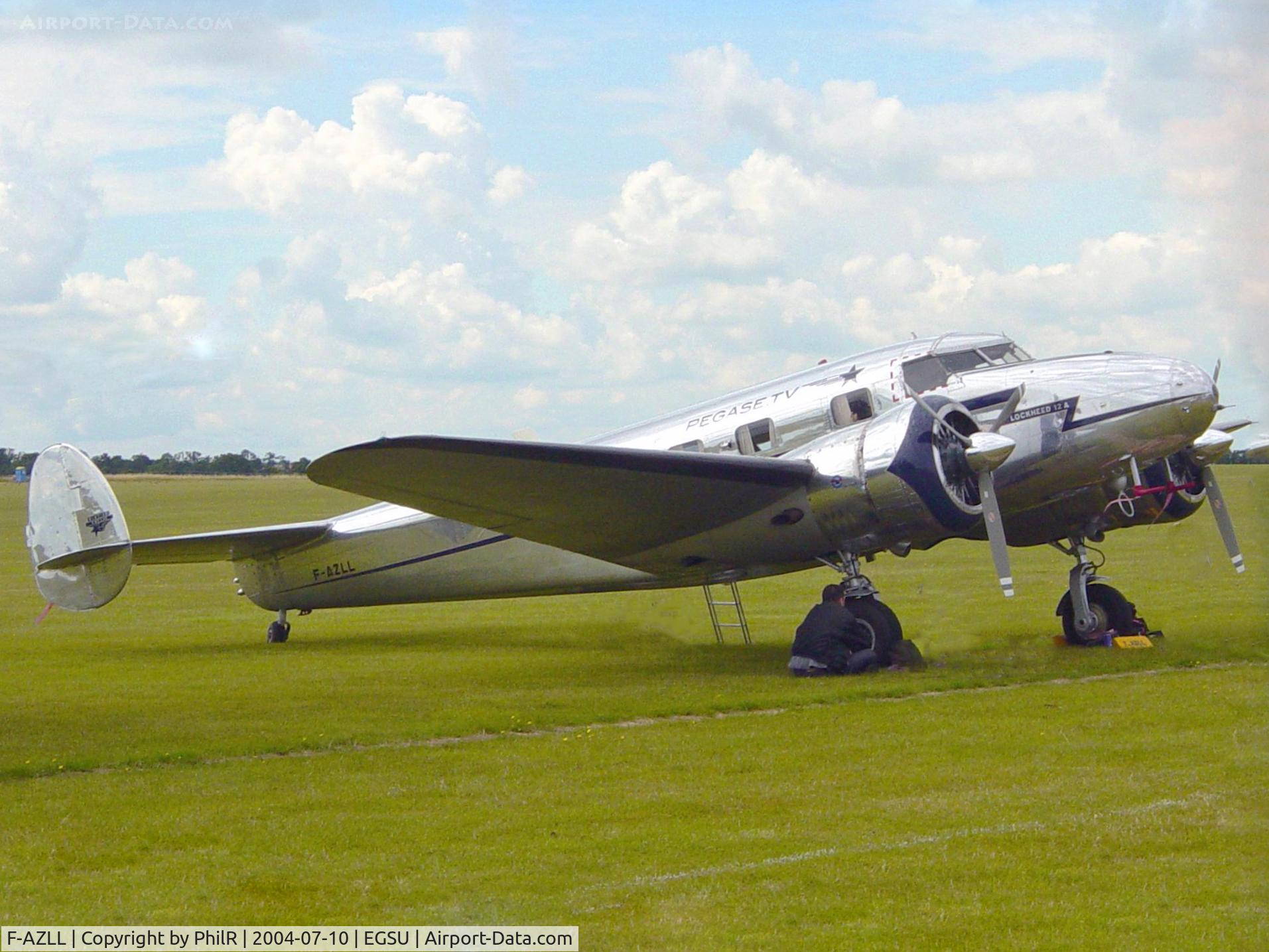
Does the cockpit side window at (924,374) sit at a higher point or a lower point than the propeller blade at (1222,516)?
higher

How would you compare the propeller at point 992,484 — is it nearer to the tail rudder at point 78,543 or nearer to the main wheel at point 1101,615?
the main wheel at point 1101,615

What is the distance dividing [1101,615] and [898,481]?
3.89 meters

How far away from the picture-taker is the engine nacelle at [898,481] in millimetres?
11984

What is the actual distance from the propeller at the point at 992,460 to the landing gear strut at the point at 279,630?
30.2 ft

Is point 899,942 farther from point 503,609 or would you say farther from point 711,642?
A: point 503,609

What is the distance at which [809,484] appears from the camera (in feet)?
41.3

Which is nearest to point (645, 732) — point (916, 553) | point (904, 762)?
point (904, 762)

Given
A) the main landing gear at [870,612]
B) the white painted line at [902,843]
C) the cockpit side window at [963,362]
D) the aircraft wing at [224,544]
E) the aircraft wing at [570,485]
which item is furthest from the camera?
the aircraft wing at [224,544]

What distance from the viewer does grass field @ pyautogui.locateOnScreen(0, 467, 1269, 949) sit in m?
5.73

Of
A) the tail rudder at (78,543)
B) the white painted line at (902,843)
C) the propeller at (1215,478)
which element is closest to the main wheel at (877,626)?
the propeller at (1215,478)

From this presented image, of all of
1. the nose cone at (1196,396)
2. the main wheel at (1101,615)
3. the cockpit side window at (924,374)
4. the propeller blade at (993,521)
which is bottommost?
the main wheel at (1101,615)

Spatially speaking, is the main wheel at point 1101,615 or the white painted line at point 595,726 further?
the main wheel at point 1101,615

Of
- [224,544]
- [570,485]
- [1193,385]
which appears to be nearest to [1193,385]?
[1193,385]

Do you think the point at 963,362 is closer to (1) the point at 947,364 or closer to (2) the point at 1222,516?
(1) the point at 947,364
